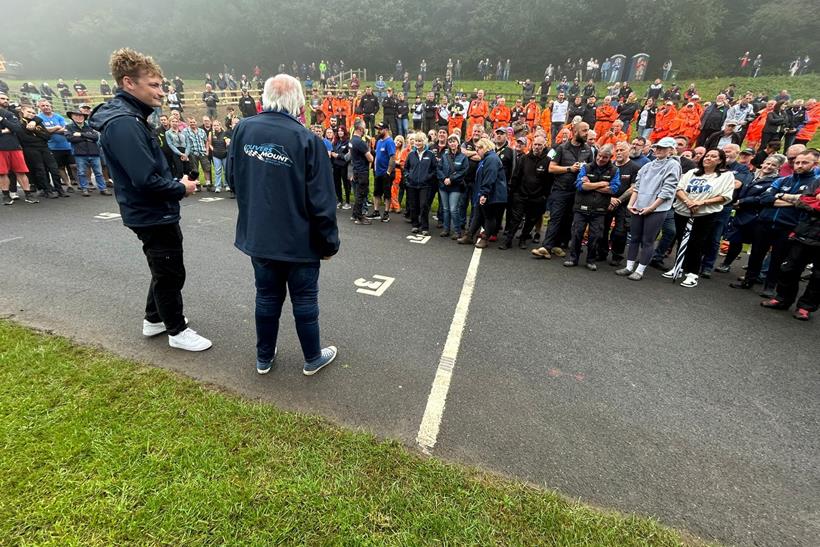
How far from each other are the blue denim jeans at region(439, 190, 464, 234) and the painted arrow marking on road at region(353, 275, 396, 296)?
2.79 m

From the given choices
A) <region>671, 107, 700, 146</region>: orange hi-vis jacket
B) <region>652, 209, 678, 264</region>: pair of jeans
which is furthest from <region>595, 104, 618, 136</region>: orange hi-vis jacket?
<region>652, 209, 678, 264</region>: pair of jeans

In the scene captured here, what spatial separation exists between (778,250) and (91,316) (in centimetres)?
900

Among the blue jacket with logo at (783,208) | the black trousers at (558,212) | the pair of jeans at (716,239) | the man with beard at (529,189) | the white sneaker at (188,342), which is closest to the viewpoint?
the white sneaker at (188,342)

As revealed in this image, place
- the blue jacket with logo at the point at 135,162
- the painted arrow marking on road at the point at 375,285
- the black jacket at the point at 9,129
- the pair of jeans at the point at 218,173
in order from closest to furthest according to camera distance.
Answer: the blue jacket with logo at the point at 135,162 → the painted arrow marking on road at the point at 375,285 → the black jacket at the point at 9,129 → the pair of jeans at the point at 218,173

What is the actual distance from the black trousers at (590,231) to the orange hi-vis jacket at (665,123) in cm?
1008

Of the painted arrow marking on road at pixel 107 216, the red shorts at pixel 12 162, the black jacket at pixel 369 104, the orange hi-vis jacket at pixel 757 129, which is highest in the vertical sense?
the black jacket at pixel 369 104

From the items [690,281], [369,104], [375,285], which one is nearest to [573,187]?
[690,281]

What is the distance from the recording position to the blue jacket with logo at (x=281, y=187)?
8.92ft

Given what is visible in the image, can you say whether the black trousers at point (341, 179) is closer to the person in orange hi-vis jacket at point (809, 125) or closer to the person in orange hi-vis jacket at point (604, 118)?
Result: the person in orange hi-vis jacket at point (604, 118)

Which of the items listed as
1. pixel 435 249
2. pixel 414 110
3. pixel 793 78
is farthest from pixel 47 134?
pixel 793 78

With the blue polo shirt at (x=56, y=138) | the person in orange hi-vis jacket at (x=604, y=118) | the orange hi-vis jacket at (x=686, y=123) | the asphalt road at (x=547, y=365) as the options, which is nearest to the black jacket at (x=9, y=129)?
the blue polo shirt at (x=56, y=138)

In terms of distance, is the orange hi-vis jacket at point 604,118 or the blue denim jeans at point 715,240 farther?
the orange hi-vis jacket at point 604,118

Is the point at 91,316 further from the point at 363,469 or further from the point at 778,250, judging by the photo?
the point at 778,250

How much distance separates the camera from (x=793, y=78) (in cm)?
2725
